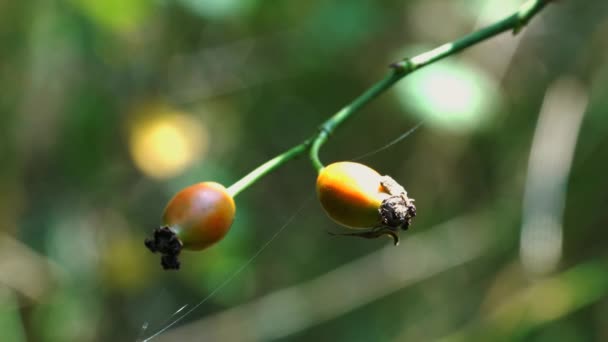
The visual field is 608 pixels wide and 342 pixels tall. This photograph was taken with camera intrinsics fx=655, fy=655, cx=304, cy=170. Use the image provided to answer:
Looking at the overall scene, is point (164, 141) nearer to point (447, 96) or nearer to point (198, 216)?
point (447, 96)

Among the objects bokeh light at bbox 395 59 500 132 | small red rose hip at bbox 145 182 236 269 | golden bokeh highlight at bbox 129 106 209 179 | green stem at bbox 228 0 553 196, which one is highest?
golden bokeh highlight at bbox 129 106 209 179

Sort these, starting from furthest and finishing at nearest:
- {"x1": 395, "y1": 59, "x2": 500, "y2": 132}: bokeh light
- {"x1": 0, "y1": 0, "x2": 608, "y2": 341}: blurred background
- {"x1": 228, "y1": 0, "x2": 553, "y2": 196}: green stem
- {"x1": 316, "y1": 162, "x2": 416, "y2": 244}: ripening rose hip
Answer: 1. {"x1": 0, "y1": 0, "x2": 608, "y2": 341}: blurred background
2. {"x1": 395, "y1": 59, "x2": 500, "y2": 132}: bokeh light
3. {"x1": 228, "y1": 0, "x2": 553, "y2": 196}: green stem
4. {"x1": 316, "y1": 162, "x2": 416, "y2": 244}: ripening rose hip

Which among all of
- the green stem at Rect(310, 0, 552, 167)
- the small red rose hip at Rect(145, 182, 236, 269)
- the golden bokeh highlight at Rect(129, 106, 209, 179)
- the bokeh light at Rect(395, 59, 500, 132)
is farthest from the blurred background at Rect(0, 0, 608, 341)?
the small red rose hip at Rect(145, 182, 236, 269)

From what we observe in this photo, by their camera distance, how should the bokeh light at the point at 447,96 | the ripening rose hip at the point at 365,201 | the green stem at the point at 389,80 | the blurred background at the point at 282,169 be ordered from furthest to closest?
the blurred background at the point at 282,169, the bokeh light at the point at 447,96, the green stem at the point at 389,80, the ripening rose hip at the point at 365,201

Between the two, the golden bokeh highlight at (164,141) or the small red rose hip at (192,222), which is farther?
the golden bokeh highlight at (164,141)

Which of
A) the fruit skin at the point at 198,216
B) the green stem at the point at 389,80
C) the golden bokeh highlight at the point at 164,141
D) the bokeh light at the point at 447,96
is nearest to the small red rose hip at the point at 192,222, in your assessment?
the fruit skin at the point at 198,216

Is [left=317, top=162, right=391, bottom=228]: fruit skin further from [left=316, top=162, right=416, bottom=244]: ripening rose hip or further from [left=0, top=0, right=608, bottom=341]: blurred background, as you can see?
[left=0, top=0, right=608, bottom=341]: blurred background

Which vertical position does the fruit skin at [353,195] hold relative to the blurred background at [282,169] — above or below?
below

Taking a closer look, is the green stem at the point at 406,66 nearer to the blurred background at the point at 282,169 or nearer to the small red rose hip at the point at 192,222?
the small red rose hip at the point at 192,222
